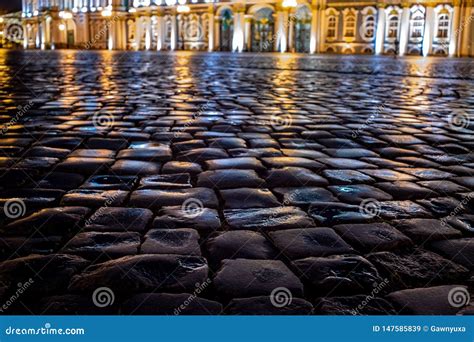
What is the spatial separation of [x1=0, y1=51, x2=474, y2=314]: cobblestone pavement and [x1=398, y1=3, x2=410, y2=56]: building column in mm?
34746

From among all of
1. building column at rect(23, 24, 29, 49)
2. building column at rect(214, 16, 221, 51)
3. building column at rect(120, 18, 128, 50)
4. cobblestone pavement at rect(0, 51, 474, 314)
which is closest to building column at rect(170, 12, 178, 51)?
building column at rect(214, 16, 221, 51)

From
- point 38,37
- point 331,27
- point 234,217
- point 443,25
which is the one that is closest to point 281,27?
point 331,27

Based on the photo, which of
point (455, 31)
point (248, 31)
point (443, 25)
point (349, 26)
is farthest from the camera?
point (248, 31)

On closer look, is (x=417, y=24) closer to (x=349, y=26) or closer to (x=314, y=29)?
(x=349, y=26)

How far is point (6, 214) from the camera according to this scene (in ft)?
9.87

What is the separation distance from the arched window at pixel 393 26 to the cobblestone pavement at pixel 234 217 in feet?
117

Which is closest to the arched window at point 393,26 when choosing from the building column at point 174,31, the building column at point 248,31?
the building column at point 248,31

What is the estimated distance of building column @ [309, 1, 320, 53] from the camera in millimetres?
42156

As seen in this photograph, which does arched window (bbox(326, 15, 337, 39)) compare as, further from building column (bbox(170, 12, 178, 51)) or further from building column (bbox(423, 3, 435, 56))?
building column (bbox(170, 12, 178, 51))

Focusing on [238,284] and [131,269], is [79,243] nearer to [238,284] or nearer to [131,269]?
[131,269]

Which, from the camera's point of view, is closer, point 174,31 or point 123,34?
point 174,31

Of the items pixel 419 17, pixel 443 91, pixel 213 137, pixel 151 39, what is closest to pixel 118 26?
pixel 151 39

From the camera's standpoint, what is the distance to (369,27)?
40.4 metres

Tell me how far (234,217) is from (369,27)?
133 feet
